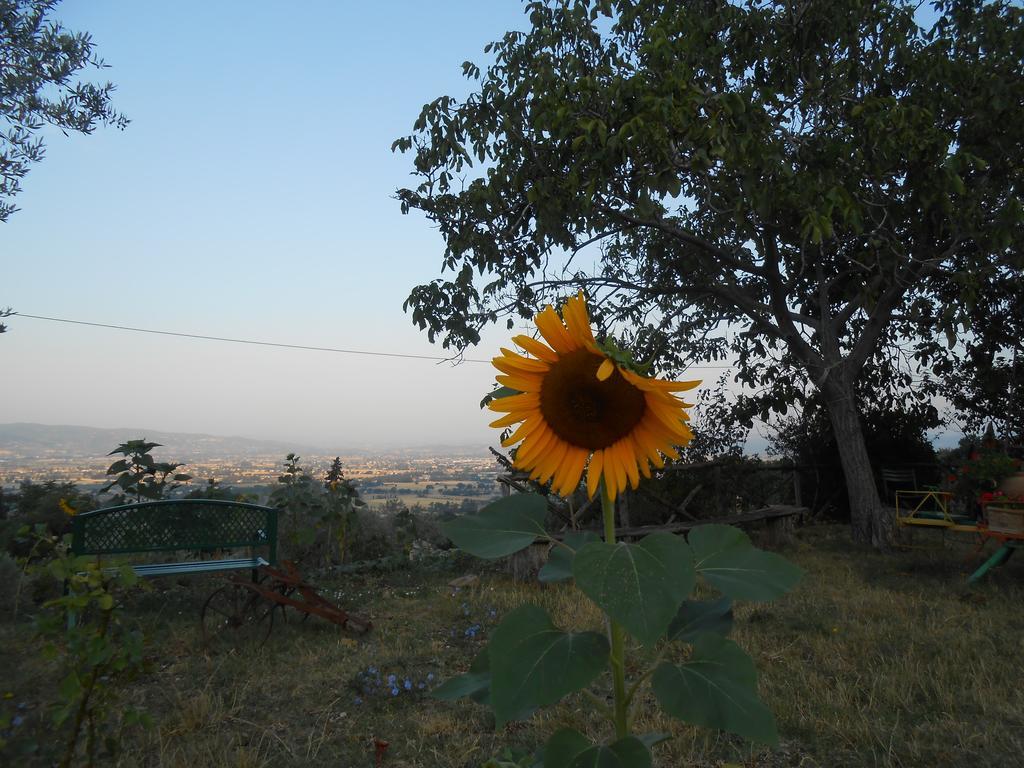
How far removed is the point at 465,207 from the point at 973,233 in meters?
5.47

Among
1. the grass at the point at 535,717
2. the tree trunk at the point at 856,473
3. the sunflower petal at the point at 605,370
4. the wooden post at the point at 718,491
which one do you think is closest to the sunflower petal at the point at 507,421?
the sunflower petal at the point at 605,370

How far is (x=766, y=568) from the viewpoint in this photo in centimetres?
112

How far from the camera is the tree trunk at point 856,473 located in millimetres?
8852

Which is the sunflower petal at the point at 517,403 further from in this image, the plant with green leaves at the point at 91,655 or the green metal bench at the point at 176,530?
the green metal bench at the point at 176,530

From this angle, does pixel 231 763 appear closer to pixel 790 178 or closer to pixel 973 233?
pixel 790 178

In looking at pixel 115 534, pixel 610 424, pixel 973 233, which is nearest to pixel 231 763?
pixel 610 424

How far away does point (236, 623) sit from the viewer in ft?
16.7

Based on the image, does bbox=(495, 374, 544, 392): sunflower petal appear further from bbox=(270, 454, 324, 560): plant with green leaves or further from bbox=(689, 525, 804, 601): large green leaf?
bbox=(270, 454, 324, 560): plant with green leaves

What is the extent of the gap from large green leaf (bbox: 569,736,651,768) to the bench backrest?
19.1 ft

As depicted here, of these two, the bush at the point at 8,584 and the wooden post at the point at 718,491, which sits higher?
the wooden post at the point at 718,491

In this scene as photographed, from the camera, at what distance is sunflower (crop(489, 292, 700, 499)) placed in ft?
3.77

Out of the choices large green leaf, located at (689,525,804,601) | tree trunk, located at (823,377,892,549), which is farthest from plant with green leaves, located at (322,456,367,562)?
large green leaf, located at (689,525,804,601)

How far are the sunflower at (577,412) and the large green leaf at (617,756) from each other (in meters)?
0.38

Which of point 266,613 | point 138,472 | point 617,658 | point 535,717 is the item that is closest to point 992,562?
point 535,717
